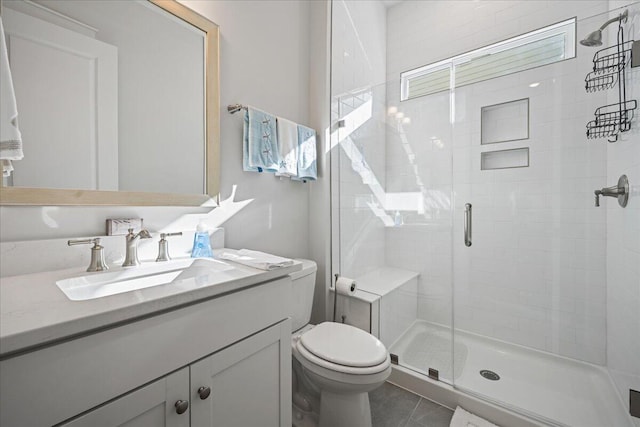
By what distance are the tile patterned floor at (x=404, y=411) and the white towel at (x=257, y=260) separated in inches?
43.0

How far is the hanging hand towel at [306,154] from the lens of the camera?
70.4 inches

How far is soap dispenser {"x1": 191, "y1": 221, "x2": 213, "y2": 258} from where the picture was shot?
1.26 metres

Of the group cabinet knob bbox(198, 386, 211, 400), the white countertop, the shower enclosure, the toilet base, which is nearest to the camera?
the white countertop

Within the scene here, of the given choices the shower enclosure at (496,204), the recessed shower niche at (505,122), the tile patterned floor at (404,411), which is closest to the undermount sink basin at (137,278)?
the shower enclosure at (496,204)

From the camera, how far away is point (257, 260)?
3.57ft

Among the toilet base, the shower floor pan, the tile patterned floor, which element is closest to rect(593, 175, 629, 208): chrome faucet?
the shower floor pan

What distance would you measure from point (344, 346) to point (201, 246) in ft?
2.66

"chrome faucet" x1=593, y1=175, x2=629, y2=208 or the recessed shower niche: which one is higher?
the recessed shower niche

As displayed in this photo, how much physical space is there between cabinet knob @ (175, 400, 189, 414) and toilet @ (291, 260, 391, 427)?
639 mm

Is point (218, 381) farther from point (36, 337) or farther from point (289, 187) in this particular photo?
point (289, 187)

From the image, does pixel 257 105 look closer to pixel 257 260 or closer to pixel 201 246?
pixel 201 246

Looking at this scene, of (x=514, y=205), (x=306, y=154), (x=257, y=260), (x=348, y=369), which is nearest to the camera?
(x=257, y=260)

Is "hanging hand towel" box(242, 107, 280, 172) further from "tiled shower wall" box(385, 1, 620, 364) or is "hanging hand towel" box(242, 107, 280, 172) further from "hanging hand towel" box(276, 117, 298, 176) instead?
"tiled shower wall" box(385, 1, 620, 364)

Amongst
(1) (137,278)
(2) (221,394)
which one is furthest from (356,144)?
(2) (221,394)
